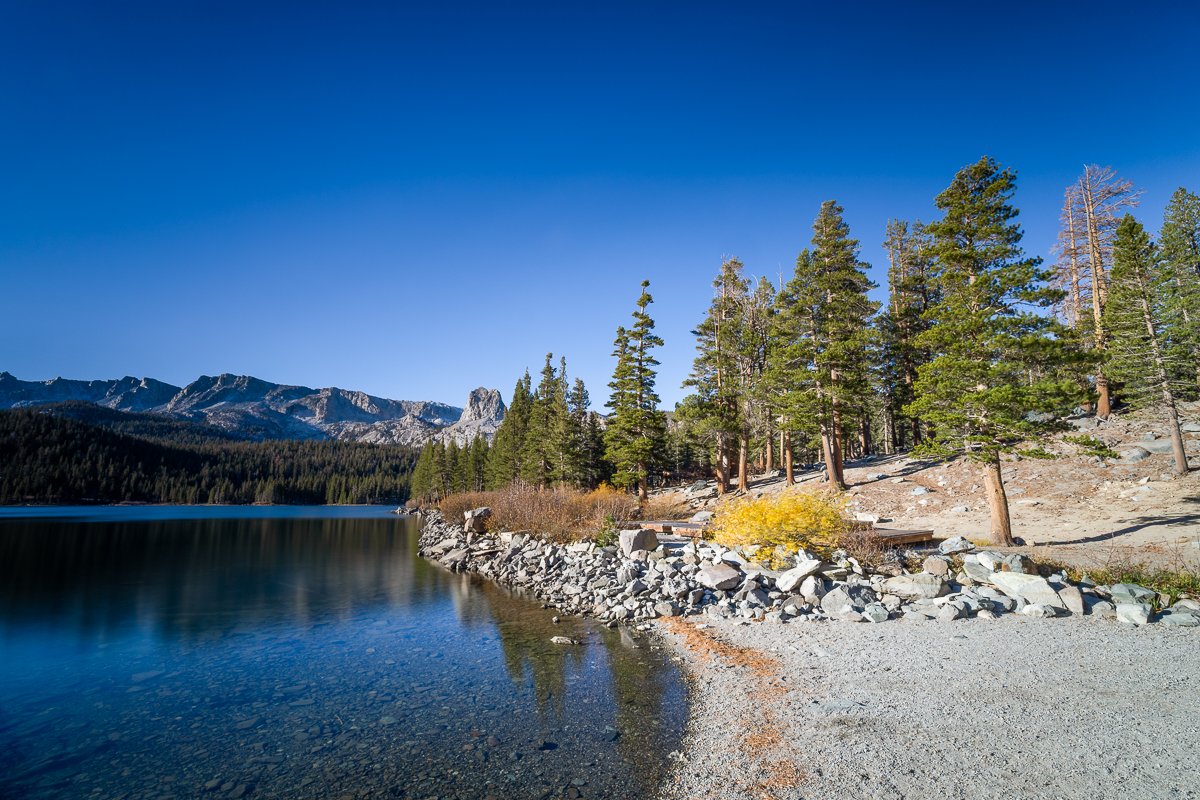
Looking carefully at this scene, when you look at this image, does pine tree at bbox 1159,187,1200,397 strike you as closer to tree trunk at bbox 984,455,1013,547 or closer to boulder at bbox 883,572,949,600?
tree trunk at bbox 984,455,1013,547

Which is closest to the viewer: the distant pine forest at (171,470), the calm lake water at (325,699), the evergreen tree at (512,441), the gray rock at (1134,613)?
the calm lake water at (325,699)

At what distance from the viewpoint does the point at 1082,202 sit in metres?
32.5

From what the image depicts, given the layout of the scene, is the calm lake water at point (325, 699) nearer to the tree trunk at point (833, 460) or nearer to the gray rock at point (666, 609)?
the gray rock at point (666, 609)

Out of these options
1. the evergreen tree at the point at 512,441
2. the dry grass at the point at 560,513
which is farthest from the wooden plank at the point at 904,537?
the evergreen tree at the point at 512,441

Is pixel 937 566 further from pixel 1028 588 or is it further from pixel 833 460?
pixel 833 460

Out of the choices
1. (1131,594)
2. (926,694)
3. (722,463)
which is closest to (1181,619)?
(1131,594)

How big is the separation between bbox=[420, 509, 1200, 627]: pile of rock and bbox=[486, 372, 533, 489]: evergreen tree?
38828 mm

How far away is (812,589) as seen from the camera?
41.9 ft

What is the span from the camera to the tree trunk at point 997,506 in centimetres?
1628

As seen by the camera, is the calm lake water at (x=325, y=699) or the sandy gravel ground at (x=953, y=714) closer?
the sandy gravel ground at (x=953, y=714)

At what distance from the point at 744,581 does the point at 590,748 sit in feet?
26.4

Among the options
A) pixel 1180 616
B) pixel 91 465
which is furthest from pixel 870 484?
pixel 91 465

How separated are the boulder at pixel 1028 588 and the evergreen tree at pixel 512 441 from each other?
1863 inches

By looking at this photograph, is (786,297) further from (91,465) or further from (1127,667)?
(91,465)
